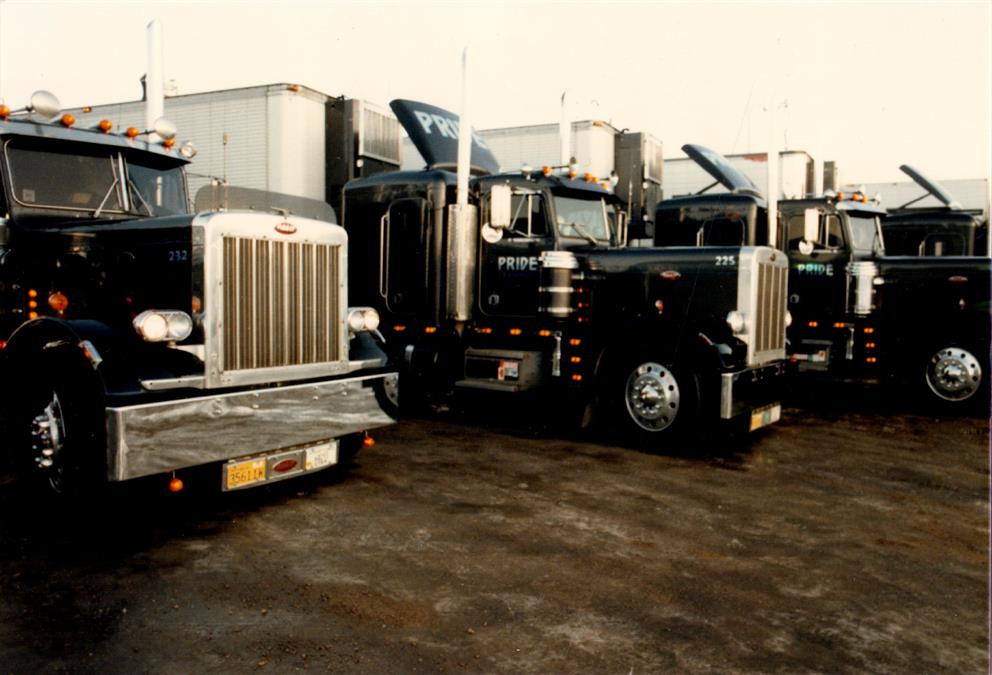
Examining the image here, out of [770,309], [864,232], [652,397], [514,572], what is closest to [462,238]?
[652,397]

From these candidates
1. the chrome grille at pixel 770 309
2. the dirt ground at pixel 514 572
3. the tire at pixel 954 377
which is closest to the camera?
the dirt ground at pixel 514 572

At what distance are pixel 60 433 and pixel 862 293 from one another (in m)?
9.85

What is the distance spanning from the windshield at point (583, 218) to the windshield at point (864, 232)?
4407 millimetres

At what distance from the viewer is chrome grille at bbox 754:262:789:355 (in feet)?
26.7

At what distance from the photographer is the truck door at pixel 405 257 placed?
933 cm

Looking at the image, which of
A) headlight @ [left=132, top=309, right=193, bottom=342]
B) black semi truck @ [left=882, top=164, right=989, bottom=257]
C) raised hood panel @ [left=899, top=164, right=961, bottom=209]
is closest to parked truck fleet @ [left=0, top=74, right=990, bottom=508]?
headlight @ [left=132, top=309, right=193, bottom=342]

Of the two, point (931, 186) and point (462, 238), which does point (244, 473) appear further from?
point (931, 186)

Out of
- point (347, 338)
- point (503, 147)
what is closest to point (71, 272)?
point (347, 338)

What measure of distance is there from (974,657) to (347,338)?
415 centimetres

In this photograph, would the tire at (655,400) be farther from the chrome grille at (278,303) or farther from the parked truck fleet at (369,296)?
the chrome grille at (278,303)

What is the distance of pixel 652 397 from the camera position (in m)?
8.00

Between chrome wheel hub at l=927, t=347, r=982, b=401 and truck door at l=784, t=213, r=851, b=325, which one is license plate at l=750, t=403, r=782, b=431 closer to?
chrome wheel hub at l=927, t=347, r=982, b=401

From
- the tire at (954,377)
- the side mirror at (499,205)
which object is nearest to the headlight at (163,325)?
the side mirror at (499,205)

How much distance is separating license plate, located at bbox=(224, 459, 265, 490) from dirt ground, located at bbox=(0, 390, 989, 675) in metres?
0.12
